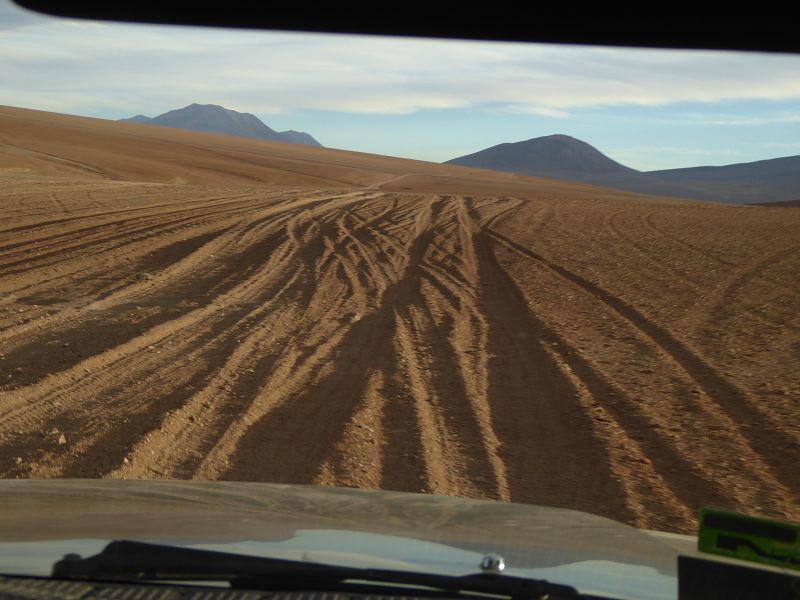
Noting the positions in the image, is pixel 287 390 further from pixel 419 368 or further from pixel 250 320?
pixel 250 320

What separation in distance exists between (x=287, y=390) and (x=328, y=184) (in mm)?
52829

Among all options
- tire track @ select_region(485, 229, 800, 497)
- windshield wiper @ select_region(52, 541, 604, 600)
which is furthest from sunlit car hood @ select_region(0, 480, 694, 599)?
tire track @ select_region(485, 229, 800, 497)

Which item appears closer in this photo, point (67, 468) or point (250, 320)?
point (67, 468)

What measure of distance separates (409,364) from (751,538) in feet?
22.9

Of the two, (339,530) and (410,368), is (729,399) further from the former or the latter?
(339,530)

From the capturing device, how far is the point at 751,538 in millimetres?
2578

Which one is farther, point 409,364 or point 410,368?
point 409,364

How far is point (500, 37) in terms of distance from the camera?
5418 mm

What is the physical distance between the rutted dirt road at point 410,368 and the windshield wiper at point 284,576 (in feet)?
9.54

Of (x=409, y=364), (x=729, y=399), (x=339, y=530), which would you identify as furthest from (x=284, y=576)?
(x=409, y=364)

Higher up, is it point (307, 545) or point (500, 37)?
point (500, 37)

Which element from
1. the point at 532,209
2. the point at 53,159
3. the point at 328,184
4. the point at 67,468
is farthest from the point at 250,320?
the point at 328,184

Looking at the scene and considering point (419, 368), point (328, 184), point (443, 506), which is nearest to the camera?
point (443, 506)

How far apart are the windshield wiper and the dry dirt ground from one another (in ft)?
9.64
